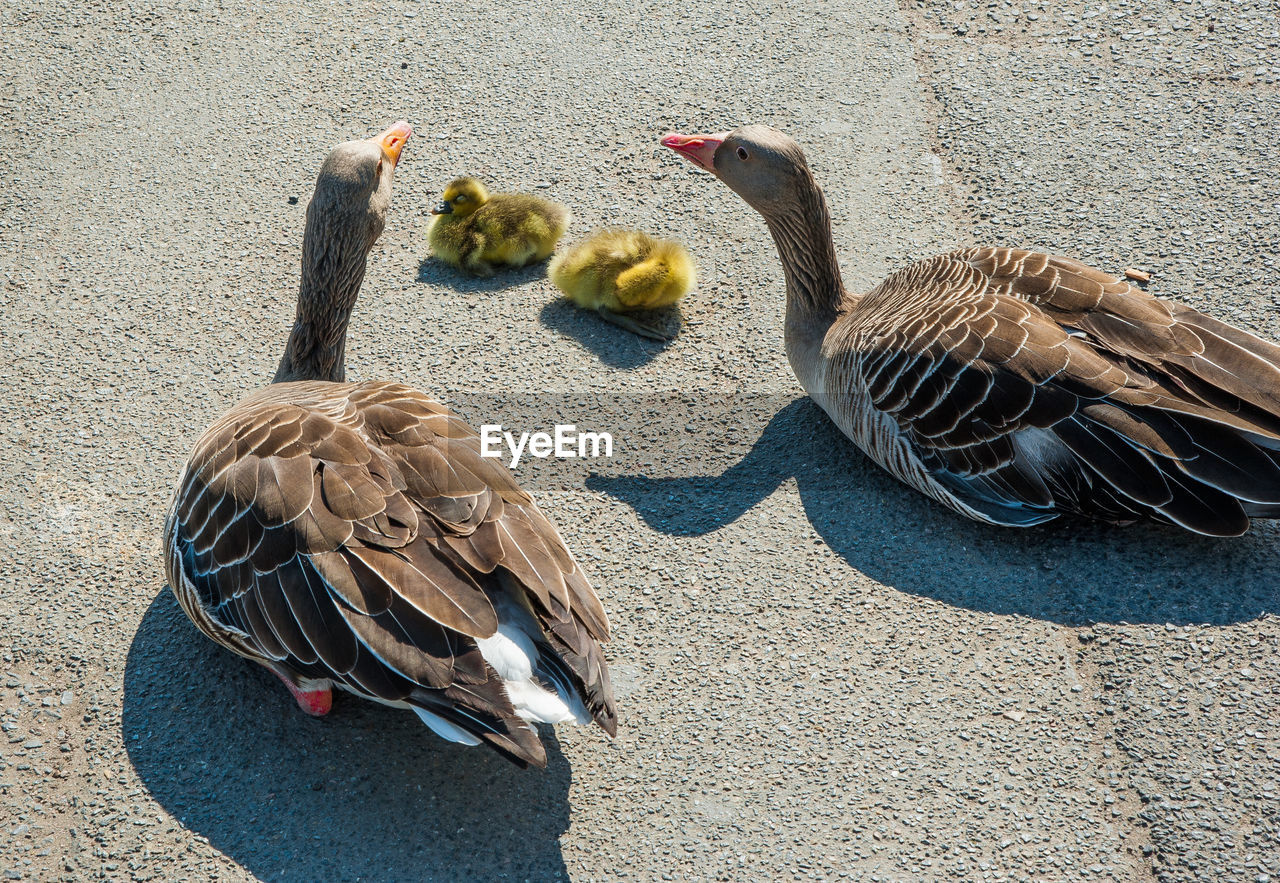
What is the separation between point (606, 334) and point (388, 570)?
1.81m

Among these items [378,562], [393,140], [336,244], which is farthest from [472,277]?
[378,562]

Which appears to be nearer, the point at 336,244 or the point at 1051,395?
the point at 1051,395

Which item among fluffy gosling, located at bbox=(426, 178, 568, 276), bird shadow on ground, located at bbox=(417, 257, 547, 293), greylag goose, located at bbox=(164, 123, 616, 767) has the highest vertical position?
fluffy gosling, located at bbox=(426, 178, 568, 276)

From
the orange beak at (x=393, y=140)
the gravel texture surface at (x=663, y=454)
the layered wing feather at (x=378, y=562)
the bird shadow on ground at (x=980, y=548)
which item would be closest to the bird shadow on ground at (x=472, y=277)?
the gravel texture surface at (x=663, y=454)

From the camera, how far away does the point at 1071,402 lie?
3.01m

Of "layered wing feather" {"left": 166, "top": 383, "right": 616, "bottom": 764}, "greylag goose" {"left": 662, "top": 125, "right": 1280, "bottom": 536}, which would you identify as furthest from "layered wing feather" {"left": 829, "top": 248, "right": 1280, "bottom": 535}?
"layered wing feather" {"left": 166, "top": 383, "right": 616, "bottom": 764}

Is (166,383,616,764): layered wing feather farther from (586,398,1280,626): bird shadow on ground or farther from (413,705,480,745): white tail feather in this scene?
(586,398,1280,626): bird shadow on ground

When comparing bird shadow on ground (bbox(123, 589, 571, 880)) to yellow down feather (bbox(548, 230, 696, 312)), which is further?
yellow down feather (bbox(548, 230, 696, 312))

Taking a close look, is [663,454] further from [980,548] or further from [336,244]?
[336,244]

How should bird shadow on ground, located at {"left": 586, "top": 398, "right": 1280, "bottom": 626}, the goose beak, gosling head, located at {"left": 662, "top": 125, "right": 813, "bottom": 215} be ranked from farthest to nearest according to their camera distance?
the goose beak → gosling head, located at {"left": 662, "top": 125, "right": 813, "bottom": 215} → bird shadow on ground, located at {"left": 586, "top": 398, "right": 1280, "bottom": 626}

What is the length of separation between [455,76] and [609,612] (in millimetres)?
3144

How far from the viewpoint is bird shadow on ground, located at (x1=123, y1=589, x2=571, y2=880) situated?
260 cm

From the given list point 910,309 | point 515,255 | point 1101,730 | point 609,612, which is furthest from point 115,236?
point 1101,730

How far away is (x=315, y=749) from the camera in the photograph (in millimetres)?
2818
